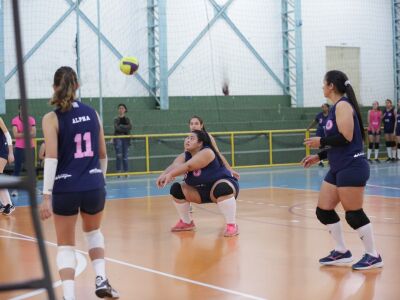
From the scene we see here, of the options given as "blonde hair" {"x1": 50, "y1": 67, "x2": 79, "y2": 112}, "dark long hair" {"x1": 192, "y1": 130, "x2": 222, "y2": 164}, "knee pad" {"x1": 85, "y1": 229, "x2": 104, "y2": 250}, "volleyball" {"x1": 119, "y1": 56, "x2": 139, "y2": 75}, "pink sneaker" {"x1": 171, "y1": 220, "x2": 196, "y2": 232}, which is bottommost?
"pink sneaker" {"x1": 171, "y1": 220, "x2": 196, "y2": 232}

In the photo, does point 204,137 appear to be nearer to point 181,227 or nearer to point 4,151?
point 181,227

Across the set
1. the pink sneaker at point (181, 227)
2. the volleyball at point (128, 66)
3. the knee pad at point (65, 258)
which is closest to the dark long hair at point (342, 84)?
the knee pad at point (65, 258)

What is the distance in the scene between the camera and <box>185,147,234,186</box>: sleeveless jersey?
25.4 feet

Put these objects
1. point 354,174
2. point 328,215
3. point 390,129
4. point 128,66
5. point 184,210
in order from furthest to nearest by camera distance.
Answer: point 390,129 < point 128,66 < point 184,210 < point 328,215 < point 354,174

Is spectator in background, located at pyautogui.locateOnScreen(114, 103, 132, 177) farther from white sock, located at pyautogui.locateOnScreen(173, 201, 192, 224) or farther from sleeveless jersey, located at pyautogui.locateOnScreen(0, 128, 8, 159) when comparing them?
white sock, located at pyautogui.locateOnScreen(173, 201, 192, 224)

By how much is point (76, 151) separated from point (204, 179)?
134 inches

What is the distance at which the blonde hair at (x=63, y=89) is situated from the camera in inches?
171

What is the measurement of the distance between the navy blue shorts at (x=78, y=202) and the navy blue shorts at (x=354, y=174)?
7.04 ft

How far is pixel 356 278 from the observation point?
5301 mm

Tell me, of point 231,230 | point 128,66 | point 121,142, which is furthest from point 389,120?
point 231,230

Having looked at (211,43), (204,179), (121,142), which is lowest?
(204,179)

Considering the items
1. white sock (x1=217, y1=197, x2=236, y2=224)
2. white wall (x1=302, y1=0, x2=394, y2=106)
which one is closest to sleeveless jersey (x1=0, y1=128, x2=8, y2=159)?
white sock (x1=217, y1=197, x2=236, y2=224)

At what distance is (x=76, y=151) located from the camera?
4.46 meters

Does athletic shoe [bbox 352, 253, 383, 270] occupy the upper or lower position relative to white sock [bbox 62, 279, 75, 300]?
lower
